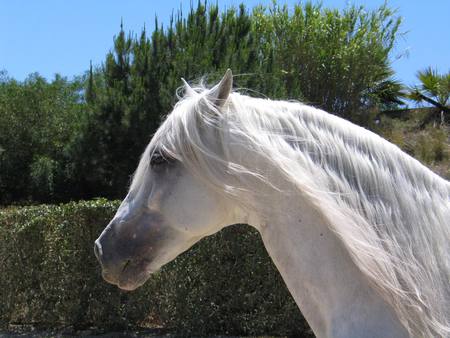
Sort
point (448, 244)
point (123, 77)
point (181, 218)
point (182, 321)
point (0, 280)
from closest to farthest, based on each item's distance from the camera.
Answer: point (448, 244) → point (181, 218) → point (182, 321) → point (0, 280) → point (123, 77)

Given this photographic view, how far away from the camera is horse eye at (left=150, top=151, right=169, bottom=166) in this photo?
2051mm

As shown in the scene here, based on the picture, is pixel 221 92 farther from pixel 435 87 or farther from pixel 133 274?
pixel 435 87

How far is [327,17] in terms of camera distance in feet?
59.9

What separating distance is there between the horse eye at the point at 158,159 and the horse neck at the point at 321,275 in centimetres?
35

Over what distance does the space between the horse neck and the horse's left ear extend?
343mm

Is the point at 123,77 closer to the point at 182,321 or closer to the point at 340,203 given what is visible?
the point at 182,321

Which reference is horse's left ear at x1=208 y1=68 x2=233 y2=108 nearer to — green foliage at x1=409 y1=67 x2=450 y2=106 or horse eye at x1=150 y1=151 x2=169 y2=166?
horse eye at x1=150 y1=151 x2=169 y2=166

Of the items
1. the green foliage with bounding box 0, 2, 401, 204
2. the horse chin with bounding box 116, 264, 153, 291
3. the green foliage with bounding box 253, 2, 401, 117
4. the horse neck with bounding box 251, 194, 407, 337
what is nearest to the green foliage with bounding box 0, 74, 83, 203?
the green foliage with bounding box 0, 2, 401, 204

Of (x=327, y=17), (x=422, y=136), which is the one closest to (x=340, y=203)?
(x=422, y=136)

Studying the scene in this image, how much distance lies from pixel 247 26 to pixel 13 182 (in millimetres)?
7840

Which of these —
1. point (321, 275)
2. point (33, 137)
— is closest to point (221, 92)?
point (321, 275)

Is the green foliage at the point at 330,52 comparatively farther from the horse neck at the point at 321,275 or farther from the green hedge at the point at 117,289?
the horse neck at the point at 321,275

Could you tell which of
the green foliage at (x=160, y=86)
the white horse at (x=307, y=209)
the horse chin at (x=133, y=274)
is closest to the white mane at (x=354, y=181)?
the white horse at (x=307, y=209)

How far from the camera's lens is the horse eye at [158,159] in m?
2.05
